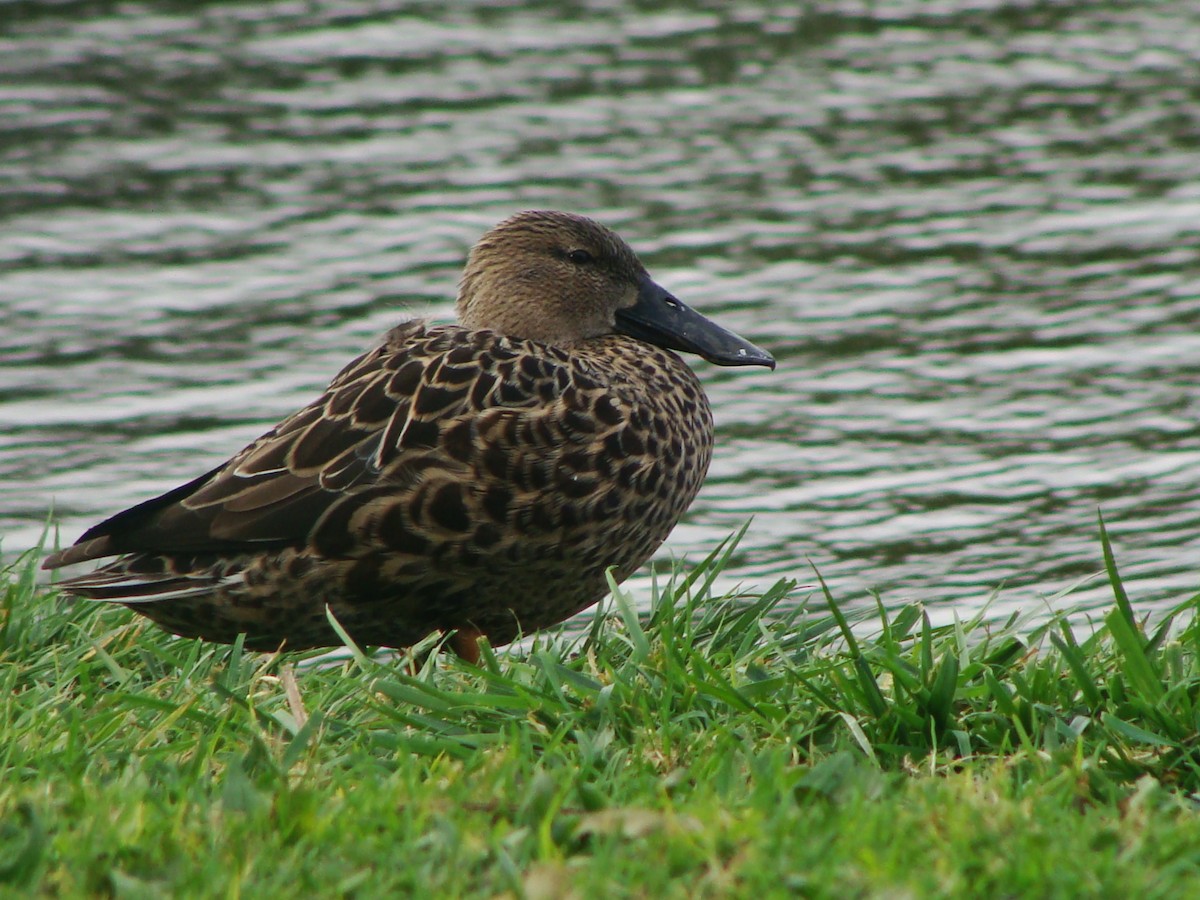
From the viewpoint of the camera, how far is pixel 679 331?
589 cm

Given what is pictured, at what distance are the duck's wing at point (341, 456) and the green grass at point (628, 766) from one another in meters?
0.32

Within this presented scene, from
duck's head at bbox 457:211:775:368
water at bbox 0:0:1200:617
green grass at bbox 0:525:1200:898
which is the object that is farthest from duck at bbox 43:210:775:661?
water at bbox 0:0:1200:617

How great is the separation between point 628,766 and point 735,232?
662 centimetres

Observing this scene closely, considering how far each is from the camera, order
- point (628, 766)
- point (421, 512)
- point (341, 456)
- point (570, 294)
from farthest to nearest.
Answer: point (570, 294) → point (341, 456) → point (421, 512) → point (628, 766)

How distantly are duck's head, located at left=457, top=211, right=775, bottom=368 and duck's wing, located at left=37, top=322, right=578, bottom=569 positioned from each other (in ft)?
2.37

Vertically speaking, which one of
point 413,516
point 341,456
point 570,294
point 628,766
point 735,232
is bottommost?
point 735,232

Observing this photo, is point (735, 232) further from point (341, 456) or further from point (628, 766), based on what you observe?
point (628, 766)

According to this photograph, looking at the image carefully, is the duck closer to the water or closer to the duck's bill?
the duck's bill

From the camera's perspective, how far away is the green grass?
10.4 feet

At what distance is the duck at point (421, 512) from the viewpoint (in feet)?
15.5

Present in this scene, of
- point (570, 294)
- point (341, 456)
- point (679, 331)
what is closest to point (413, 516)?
point (341, 456)

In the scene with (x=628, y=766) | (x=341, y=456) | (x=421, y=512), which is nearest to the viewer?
(x=628, y=766)

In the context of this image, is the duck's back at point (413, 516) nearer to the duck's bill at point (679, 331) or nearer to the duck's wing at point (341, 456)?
the duck's wing at point (341, 456)

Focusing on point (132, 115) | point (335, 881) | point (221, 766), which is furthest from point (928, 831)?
point (132, 115)
